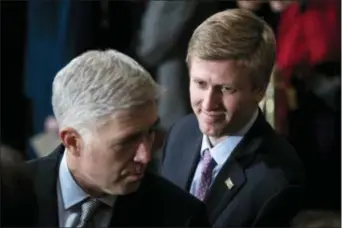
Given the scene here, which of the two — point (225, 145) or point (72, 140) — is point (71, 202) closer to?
point (72, 140)

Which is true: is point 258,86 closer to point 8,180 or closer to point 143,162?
point 143,162

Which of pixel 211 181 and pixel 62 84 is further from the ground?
pixel 62 84

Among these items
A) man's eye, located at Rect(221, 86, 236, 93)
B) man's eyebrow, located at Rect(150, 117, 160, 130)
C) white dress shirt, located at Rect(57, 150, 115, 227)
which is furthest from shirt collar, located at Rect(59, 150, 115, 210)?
man's eye, located at Rect(221, 86, 236, 93)

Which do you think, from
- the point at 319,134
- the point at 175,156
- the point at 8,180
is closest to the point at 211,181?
the point at 175,156

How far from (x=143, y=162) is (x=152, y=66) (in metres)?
0.14

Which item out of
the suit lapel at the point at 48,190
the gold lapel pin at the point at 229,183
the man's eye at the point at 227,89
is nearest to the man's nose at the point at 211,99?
the man's eye at the point at 227,89

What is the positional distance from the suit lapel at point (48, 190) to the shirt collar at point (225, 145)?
223 millimetres

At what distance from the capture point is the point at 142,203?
2.98 ft

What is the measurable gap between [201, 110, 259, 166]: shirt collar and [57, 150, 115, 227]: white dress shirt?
6.6 inches

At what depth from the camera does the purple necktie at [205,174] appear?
0.95m

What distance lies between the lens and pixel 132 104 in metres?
0.83

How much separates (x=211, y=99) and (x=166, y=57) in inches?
4.1

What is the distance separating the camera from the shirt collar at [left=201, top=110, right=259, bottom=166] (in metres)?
0.94

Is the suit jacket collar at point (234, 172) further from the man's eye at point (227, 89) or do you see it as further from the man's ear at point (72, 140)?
the man's ear at point (72, 140)
